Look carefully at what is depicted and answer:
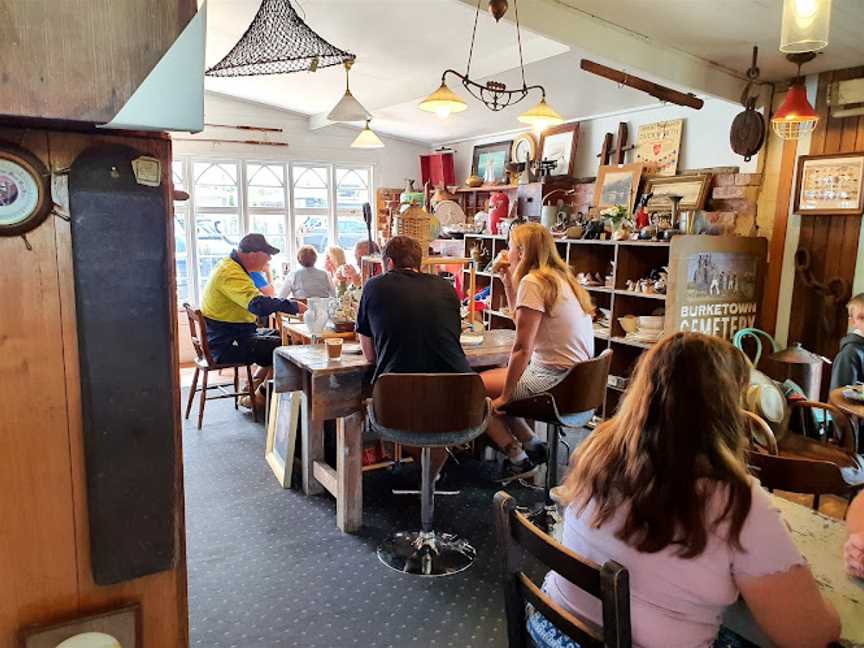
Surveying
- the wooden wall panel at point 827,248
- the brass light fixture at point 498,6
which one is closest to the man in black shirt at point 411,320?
the brass light fixture at point 498,6

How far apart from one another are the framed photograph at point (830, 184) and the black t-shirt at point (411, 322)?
2432 mm

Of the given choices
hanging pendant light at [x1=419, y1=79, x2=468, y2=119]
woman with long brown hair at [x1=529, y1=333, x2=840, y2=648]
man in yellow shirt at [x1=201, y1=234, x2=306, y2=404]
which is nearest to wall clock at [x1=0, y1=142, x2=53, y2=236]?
woman with long brown hair at [x1=529, y1=333, x2=840, y2=648]

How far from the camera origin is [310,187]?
7188mm

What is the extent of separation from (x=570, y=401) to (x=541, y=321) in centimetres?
39

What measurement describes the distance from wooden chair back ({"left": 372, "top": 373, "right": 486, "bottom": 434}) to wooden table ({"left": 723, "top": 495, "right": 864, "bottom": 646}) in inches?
43.7

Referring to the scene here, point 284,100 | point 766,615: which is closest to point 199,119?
point 766,615

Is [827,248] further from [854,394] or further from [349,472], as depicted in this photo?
[349,472]

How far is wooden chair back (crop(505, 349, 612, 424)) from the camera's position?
2.62 meters

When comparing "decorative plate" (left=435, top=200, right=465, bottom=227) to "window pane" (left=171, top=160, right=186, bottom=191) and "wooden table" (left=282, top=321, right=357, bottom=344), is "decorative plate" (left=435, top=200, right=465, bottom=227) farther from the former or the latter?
"window pane" (left=171, top=160, right=186, bottom=191)

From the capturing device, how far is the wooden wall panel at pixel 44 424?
1265 mm

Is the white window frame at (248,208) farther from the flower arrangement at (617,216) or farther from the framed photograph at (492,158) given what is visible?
the flower arrangement at (617,216)

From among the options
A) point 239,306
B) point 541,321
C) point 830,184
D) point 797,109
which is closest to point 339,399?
point 541,321

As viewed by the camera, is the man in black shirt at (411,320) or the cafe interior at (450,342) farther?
the man in black shirt at (411,320)

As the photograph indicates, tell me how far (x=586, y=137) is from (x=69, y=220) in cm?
454
